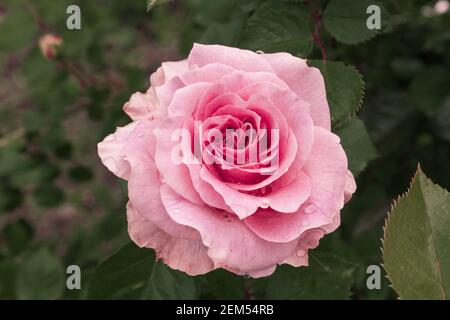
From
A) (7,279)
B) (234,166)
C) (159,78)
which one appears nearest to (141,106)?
(159,78)

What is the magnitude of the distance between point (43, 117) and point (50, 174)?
167 millimetres

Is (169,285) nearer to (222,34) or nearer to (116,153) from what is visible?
(116,153)

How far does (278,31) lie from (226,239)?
39cm

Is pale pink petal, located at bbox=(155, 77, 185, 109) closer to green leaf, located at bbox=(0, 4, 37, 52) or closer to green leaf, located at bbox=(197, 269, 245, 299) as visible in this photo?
green leaf, located at bbox=(197, 269, 245, 299)

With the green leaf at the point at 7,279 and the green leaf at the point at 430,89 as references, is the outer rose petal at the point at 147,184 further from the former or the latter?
the green leaf at the point at 430,89

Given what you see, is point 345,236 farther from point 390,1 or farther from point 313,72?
point 313,72

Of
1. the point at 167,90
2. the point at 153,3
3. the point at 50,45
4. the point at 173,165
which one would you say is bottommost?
the point at 173,165

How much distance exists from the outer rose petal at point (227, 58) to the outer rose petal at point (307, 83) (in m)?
0.02

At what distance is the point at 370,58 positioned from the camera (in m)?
1.50

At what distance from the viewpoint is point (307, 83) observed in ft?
2.28

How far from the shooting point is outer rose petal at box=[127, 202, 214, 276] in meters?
0.65

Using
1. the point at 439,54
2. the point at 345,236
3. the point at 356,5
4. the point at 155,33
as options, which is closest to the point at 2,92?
the point at 155,33

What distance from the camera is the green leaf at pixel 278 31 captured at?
2.75 ft

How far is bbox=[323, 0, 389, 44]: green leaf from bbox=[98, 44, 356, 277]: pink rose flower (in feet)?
0.71
